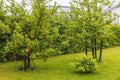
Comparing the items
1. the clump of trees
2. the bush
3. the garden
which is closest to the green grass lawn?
the garden

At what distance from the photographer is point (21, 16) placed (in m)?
12.3

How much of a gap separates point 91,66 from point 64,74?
133cm

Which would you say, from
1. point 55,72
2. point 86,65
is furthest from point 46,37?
point 86,65

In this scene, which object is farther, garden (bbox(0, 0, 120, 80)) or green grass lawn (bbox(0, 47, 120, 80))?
garden (bbox(0, 0, 120, 80))

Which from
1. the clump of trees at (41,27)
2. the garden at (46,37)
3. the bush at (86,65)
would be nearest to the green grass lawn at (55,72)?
the garden at (46,37)

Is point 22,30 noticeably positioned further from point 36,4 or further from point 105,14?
point 105,14

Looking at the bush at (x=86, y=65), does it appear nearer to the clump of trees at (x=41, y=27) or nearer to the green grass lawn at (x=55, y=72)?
the green grass lawn at (x=55, y=72)

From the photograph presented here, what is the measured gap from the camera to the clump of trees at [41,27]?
11.7m

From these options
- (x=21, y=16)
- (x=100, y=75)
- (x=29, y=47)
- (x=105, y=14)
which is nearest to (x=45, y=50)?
(x=29, y=47)

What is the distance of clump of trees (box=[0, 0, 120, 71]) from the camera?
461 inches

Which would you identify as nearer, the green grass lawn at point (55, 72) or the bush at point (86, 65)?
the green grass lawn at point (55, 72)

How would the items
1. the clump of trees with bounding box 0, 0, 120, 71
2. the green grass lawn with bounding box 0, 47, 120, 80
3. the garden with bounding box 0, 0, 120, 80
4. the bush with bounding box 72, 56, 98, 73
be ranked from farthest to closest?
the bush with bounding box 72, 56, 98, 73, the clump of trees with bounding box 0, 0, 120, 71, the garden with bounding box 0, 0, 120, 80, the green grass lawn with bounding box 0, 47, 120, 80

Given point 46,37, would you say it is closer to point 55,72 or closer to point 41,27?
point 41,27

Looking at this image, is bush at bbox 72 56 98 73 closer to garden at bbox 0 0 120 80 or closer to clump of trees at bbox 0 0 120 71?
garden at bbox 0 0 120 80
